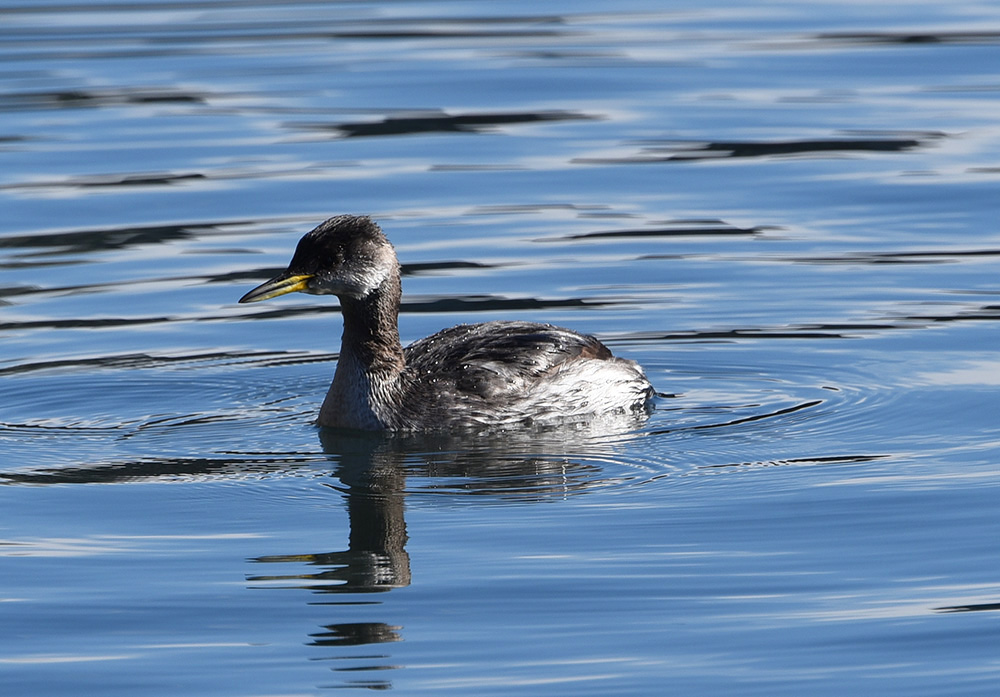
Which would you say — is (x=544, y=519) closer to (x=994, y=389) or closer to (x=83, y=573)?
(x=83, y=573)

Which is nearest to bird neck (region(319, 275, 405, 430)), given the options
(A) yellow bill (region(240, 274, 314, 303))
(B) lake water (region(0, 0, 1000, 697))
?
(B) lake water (region(0, 0, 1000, 697))

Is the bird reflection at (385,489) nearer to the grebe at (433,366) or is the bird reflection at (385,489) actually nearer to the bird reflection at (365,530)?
the bird reflection at (365,530)

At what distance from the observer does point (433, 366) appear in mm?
12258

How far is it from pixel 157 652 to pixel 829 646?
9.43 ft

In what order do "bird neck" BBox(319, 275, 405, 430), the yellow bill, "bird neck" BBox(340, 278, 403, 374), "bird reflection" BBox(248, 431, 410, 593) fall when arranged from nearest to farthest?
1. "bird reflection" BBox(248, 431, 410, 593)
2. the yellow bill
3. "bird neck" BBox(319, 275, 405, 430)
4. "bird neck" BBox(340, 278, 403, 374)

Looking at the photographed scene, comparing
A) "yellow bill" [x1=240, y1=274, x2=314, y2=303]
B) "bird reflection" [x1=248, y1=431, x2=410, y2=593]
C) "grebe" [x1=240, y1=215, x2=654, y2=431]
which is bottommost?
"bird reflection" [x1=248, y1=431, x2=410, y2=593]

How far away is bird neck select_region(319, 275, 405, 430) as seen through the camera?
12016 millimetres

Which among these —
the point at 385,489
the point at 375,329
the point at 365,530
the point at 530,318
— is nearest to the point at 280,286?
the point at 375,329

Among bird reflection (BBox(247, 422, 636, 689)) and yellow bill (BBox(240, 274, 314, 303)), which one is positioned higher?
yellow bill (BBox(240, 274, 314, 303))

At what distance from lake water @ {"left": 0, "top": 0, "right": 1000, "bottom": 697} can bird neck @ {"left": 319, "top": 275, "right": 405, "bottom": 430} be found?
257 mm

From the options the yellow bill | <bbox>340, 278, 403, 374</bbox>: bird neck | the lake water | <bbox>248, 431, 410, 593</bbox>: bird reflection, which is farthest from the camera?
<bbox>340, 278, 403, 374</bbox>: bird neck

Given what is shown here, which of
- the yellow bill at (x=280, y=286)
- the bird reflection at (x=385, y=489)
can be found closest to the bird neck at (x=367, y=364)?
the bird reflection at (x=385, y=489)

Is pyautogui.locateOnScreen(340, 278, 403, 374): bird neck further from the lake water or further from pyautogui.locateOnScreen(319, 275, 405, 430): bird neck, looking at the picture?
the lake water

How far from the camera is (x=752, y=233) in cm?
1647
